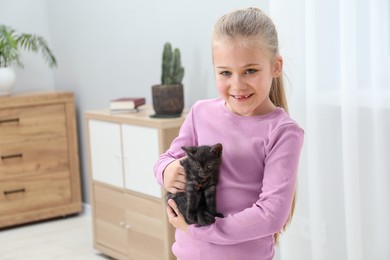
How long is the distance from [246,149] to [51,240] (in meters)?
2.86

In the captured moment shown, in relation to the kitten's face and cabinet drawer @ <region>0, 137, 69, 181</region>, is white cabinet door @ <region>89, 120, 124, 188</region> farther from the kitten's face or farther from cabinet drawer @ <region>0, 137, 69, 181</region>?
the kitten's face

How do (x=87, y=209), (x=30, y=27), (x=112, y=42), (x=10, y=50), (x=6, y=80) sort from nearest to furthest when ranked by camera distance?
(x=112, y=42), (x=6, y=80), (x=10, y=50), (x=87, y=209), (x=30, y=27)

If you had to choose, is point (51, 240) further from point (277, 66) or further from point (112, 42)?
point (277, 66)

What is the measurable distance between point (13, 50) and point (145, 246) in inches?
78.3

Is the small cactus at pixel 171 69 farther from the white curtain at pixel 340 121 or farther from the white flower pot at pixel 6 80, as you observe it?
the white flower pot at pixel 6 80

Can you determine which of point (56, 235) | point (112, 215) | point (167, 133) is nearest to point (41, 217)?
point (56, 235)

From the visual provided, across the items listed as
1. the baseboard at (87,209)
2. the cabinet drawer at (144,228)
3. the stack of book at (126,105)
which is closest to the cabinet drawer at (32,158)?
the baseboard at (87,209)

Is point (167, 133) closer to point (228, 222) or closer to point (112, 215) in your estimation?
point (112, 215)

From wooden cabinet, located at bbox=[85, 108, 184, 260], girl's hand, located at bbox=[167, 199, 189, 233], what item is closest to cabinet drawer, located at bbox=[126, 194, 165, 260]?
wooden cabinet, located at bbox=[85, 108, 184, 260]

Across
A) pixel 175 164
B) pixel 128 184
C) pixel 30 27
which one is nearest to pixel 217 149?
pixel 175 164

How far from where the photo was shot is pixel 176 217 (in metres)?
1.46

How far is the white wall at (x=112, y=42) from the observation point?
133 inches

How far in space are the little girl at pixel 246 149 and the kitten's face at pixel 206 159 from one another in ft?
0.11

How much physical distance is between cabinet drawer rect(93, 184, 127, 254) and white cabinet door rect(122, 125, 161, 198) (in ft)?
0.56
